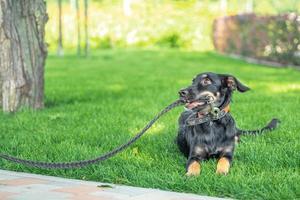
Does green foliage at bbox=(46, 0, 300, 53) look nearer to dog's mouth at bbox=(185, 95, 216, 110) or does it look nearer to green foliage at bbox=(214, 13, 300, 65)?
green foliage at bbox=(214, 13, 300, 65)

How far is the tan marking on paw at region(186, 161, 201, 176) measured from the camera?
4.98m

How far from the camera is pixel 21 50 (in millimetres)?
8555

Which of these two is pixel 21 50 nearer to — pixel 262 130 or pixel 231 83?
pixel 262 130

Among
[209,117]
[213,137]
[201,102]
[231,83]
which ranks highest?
[231,83]

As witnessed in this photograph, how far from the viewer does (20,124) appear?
7.62 m

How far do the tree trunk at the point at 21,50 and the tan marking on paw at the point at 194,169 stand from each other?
13.3ft

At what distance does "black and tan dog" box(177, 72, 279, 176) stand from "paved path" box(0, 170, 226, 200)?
0.82 meters

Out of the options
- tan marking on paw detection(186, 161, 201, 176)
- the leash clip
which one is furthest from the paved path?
the leash clip

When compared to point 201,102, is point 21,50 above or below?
above

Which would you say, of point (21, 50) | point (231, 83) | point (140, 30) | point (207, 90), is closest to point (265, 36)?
point (21, 50)

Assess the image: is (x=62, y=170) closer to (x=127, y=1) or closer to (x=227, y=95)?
(x=227, y=95)

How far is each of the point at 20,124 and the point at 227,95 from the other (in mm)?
3066

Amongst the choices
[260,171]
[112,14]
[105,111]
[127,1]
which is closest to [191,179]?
[260,171]

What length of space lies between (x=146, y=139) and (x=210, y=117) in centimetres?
145
